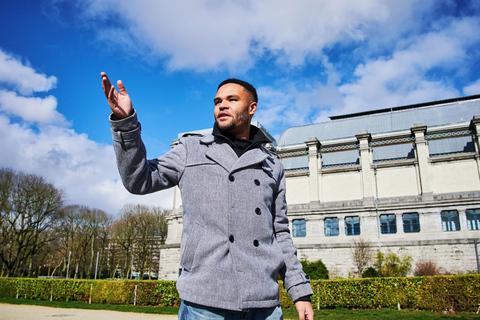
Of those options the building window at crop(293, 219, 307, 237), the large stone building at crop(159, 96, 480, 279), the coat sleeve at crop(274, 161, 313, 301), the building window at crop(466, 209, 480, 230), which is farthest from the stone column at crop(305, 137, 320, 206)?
the coat sleeve at crop(274, 161, 313, 301)

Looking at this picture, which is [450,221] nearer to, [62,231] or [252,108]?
[252,108]

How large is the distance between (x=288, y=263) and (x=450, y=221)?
37.2 meters

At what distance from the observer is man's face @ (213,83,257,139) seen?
114 inches

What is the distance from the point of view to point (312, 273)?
3206 cm

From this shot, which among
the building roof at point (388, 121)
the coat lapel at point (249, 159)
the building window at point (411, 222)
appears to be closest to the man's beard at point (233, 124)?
the coat lapel at point (249, 159)

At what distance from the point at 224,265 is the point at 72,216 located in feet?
209

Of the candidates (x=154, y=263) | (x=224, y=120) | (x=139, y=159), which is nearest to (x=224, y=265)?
(x=139, y=159)

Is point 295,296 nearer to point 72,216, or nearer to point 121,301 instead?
point 121,301

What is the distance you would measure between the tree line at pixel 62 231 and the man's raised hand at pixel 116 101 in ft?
153

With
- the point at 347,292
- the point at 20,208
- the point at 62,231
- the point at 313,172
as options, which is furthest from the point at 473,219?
the point at 62,231

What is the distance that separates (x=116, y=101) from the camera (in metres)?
2.39

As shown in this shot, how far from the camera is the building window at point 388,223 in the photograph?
35.2 metres

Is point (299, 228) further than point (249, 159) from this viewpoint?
Yes

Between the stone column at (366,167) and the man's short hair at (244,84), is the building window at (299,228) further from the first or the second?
the man's short hair at (244,84)
